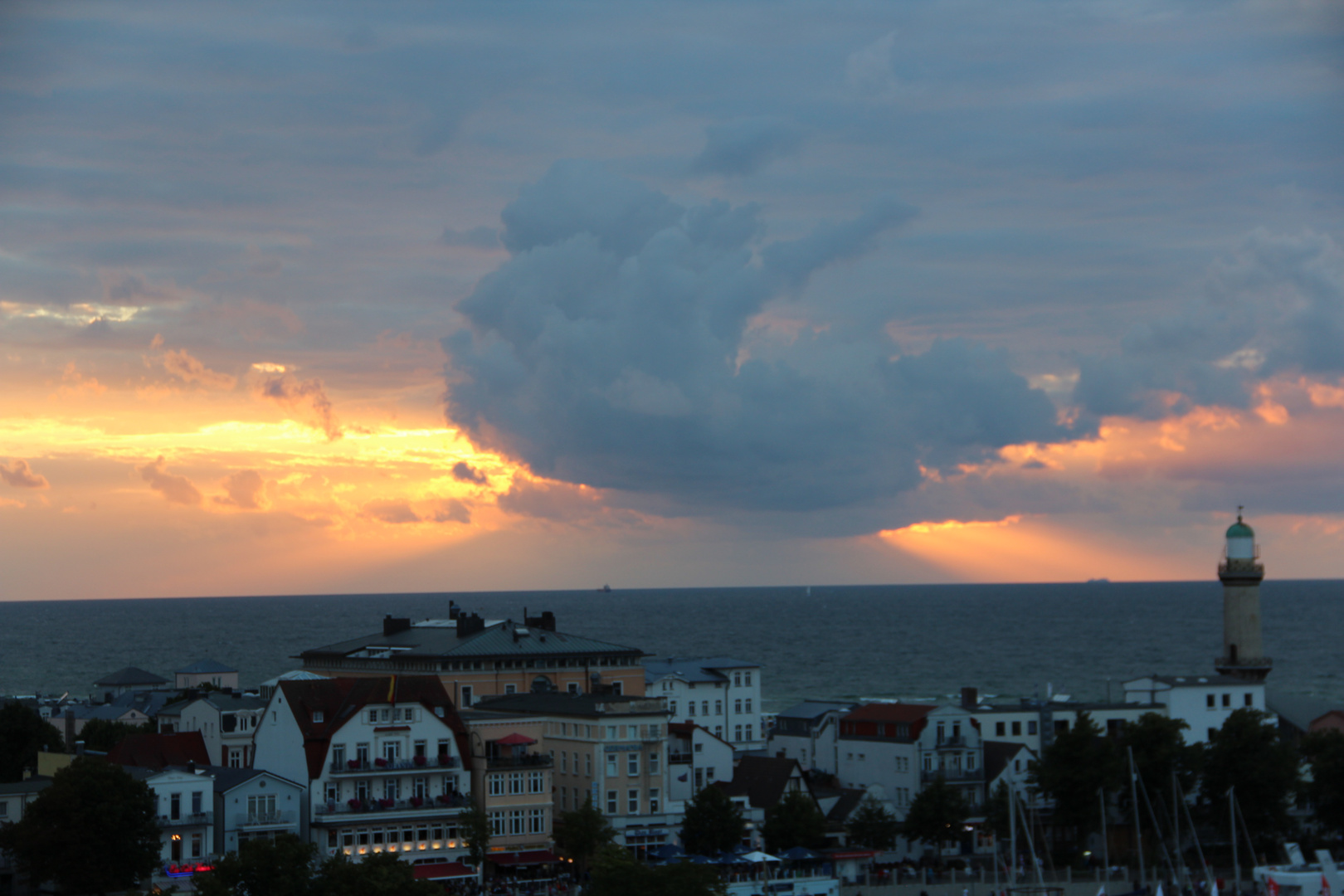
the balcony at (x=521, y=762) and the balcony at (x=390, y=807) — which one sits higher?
the balcony at (x=521, y=762)

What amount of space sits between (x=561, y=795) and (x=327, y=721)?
13.4 meters

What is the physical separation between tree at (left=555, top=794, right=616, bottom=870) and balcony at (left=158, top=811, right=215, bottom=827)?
16.5m

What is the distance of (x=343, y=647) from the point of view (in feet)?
350

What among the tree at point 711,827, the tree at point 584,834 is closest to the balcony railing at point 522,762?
the tree at point 584,834

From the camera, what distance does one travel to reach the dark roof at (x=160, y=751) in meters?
79.1

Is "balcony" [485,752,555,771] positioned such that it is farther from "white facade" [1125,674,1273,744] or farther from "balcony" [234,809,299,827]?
"white facade" [1125,674,1273,744]

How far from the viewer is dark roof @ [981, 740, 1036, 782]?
88938mm

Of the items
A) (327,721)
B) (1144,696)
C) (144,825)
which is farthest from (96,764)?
(1144,696)

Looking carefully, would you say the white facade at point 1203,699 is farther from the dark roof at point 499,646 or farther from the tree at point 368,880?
the tree at point 368,880

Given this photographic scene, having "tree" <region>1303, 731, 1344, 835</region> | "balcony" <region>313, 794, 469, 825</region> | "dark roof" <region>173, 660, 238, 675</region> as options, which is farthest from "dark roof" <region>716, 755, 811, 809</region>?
"dark roof" <region>173, 660, 238, 675</region>

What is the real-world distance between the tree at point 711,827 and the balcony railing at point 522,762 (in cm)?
774

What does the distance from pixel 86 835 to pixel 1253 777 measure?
5711 centimetres

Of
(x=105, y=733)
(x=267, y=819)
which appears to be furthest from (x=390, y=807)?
(x=105, y=733)

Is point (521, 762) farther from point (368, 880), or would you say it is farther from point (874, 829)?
point (368, 880)
